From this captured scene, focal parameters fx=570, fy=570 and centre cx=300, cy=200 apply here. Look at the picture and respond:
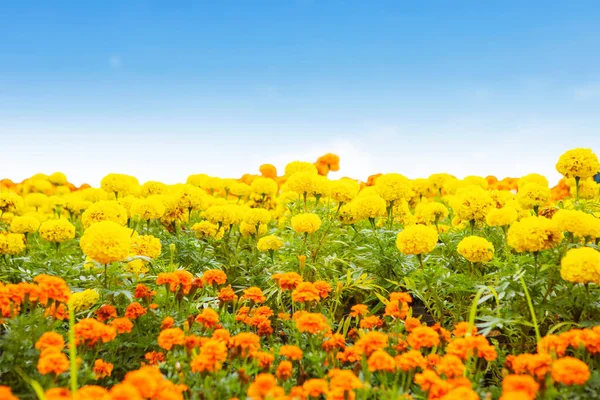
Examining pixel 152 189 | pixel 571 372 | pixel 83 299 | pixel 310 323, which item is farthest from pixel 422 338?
pixel 152 189

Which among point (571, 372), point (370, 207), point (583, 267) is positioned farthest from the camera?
point (370, 207)

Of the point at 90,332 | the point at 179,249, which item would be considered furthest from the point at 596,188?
the point at 90,332

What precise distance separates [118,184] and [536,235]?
410cm

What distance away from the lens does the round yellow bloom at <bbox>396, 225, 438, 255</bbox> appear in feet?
11.7

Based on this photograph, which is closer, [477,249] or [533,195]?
[477,249]

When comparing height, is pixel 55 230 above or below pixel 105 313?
above

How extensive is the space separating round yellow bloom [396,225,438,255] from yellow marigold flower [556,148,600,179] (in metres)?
1.62

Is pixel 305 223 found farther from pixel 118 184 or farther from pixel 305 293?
pixel 118 184

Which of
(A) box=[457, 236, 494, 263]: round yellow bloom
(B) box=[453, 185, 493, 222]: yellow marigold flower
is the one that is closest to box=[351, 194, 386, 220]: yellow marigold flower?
(B) box=[453, 185, 493, 222]: yellow marigold flower

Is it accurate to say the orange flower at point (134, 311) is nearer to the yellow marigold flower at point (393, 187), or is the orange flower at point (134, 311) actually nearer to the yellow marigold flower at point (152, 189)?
the yellow marigold flower at point (393, 187)

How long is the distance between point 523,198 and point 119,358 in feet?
10.9

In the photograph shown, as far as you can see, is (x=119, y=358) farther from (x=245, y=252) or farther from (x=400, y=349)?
(x=245, y=252)

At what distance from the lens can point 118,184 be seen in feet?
18.9

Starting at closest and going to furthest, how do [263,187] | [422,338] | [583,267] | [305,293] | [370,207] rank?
[422,338], [583,267], [305,293], [370,207], [263,187]
